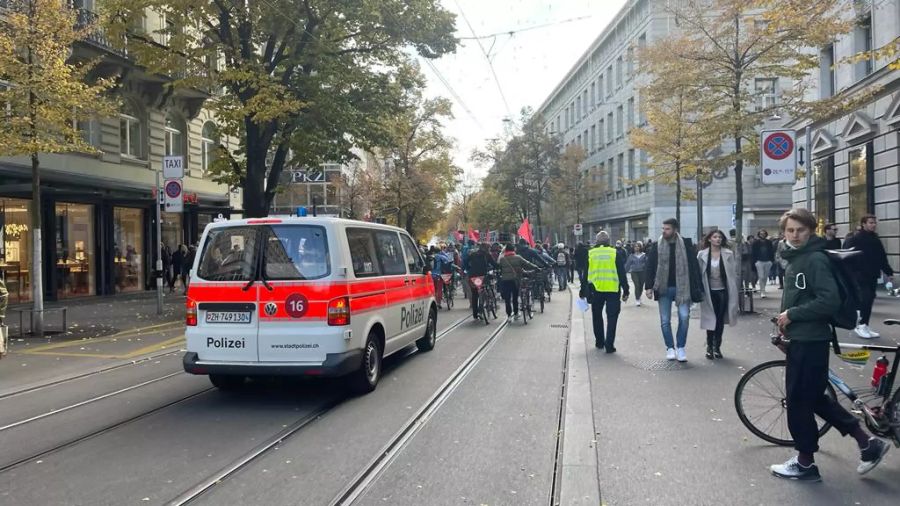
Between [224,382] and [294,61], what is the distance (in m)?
10.6

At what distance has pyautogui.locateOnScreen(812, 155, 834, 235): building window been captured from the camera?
23109 mm

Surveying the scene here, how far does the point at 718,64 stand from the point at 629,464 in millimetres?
14188

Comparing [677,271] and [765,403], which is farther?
[677,271]

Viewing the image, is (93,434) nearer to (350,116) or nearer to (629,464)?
(629,464)

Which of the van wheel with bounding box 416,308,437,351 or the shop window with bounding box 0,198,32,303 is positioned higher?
the shop window with bounding box 0,198,32,303

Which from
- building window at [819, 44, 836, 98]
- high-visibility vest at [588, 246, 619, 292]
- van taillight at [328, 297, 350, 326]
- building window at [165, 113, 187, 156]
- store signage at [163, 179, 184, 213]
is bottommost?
van taillight at [328, 297, 350, 326]

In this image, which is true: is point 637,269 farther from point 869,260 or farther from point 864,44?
point 864,44

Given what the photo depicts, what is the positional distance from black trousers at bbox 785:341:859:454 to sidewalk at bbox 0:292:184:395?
7897 mm

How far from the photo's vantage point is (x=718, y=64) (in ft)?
54.8

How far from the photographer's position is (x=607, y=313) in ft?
33.0

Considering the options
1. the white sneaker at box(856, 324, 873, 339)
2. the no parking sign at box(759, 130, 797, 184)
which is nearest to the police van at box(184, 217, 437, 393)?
the white sneaker at box(856, 324, 873, 339)

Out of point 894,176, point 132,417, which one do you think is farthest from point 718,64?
point 132,417

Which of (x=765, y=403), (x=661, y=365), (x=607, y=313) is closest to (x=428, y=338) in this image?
(x=607, y=313)

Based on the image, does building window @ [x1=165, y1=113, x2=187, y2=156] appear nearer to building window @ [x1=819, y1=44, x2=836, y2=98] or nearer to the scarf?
the scarf
